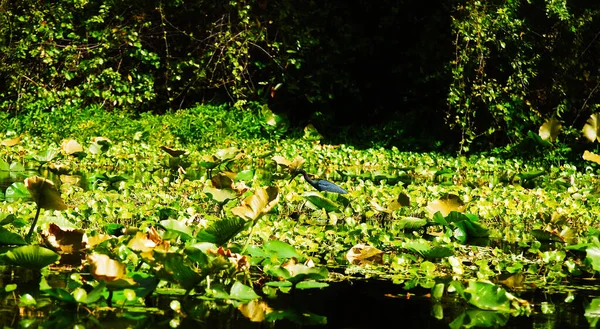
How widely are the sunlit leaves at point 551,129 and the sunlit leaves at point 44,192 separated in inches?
185

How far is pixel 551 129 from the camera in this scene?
20.2 feet

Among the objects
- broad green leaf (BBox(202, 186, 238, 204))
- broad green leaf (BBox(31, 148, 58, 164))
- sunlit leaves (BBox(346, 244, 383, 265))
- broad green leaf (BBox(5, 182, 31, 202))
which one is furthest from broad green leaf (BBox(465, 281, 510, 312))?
broad green leaf (BBox(31, 148, 58, 164))

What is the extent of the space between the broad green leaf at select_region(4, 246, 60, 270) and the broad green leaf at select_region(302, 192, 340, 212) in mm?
1253

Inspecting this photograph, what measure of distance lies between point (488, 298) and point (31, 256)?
39.4 inches

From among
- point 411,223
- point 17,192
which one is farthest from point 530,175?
point 17,192

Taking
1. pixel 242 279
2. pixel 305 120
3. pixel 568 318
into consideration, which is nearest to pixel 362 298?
pixel 242 279

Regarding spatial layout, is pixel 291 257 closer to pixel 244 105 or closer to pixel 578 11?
pixel 578 11

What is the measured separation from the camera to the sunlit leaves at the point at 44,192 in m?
2.06

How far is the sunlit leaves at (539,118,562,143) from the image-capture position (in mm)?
6133

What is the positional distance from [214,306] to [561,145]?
5.34m

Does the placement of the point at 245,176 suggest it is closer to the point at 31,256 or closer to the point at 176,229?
the point at 176,229

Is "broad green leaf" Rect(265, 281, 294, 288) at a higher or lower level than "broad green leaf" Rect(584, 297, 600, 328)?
lower

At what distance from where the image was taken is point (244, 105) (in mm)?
8453

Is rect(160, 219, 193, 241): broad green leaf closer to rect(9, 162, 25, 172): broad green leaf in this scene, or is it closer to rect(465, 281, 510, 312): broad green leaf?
rect(465, 281, 510, 312): broad green leaf
